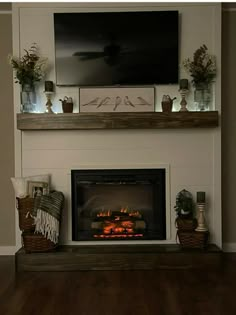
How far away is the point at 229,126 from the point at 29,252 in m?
2.33

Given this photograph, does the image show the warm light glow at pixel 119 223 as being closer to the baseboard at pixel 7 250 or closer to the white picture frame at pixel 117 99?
the baseboard at pixel 7 250

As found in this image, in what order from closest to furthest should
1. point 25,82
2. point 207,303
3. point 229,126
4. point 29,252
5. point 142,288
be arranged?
point 207,303, point 142,288, point 29,252, point 25,82, point 229,126

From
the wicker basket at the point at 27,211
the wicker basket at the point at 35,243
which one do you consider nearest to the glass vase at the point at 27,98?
the wicker basket at the point at 27,211

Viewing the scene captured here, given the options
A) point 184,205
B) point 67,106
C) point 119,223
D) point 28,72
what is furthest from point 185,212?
point 28,72

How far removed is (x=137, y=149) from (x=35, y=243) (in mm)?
1293

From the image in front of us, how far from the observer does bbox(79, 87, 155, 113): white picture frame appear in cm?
335

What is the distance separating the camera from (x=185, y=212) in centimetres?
324

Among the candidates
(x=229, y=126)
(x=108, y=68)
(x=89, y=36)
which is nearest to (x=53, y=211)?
(x=108, y=68)

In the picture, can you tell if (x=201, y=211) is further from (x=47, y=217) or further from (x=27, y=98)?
(x=27, y=98)

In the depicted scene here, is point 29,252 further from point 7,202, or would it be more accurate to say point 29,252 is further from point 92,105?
point 92,105

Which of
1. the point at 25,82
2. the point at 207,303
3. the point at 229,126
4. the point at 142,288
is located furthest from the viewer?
the point at 229,126

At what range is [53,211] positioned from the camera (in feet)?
10.1

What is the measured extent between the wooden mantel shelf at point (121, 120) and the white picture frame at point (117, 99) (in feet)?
0.46

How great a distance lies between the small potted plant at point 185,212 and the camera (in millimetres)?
3219
